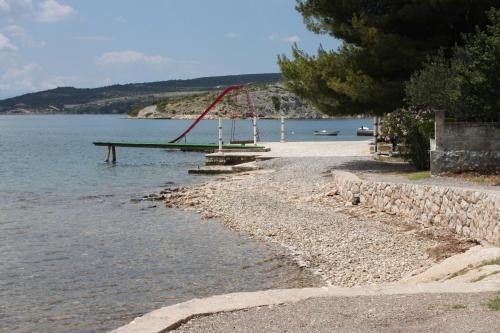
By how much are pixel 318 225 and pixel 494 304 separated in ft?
30.8

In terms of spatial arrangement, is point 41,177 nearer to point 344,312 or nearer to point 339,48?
point 339,48

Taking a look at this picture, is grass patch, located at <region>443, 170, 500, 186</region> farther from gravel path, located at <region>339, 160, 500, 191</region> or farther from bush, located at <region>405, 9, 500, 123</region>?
bush, located at <region>405, 9, 500, 123</region>

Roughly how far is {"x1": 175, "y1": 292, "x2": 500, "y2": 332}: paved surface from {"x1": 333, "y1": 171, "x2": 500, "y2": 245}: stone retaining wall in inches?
206

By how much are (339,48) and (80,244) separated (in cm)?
1218

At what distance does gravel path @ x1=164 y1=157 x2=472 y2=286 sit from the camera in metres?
12.6

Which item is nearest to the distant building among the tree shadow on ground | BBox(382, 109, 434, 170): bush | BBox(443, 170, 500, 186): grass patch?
BBox(443, 170, 500, 186): grass patch

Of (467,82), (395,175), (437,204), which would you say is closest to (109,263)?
(437,204)

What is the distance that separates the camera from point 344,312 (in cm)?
738

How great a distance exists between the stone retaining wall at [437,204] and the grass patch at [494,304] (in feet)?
16.8

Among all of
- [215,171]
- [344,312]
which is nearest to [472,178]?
[344,312]

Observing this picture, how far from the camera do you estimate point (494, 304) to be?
7.16 m

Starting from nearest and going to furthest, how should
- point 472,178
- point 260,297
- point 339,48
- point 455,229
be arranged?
point 260,297, point 455,229, point 472,178, point 339,48

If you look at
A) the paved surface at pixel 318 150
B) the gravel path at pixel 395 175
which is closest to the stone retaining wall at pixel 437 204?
the gravel path at pixel 395 175

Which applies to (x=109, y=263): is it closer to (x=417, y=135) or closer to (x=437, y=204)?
(x=437, y=204)
